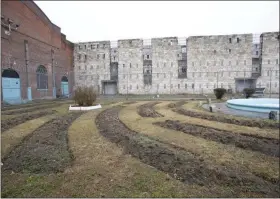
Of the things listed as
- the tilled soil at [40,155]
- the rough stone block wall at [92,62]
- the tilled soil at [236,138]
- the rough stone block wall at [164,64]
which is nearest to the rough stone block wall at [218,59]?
the rough stone block wall at [164,64]

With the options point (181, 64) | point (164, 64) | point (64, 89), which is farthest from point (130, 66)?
point (64, 89)

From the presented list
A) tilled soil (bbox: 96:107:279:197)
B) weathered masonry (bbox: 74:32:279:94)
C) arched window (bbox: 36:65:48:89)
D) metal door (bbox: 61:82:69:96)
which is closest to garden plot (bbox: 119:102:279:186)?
tilled soil (bbox: 96:107:279:197)

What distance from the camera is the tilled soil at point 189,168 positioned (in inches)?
157

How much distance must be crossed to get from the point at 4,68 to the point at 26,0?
1008cm

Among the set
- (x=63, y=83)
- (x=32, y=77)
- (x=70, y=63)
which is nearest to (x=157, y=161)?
(x=32, y=77)

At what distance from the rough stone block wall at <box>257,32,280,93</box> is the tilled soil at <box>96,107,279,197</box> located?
36127 millimetres

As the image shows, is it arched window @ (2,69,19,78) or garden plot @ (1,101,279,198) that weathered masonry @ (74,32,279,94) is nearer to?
arched window @ (2,69,19,78)

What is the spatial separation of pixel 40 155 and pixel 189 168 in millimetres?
4178

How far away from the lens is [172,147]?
6.08m

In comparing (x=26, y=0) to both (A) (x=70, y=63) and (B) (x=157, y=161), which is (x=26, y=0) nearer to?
(A) (x=70, y=63)

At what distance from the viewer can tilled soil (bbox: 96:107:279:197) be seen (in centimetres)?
398

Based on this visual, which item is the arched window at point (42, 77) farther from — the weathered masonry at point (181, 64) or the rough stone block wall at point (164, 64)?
the rough stone block wall at point (164, 64)

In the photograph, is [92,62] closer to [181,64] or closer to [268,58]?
[181,64]

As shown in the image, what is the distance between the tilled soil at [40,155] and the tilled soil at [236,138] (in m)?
4.86
